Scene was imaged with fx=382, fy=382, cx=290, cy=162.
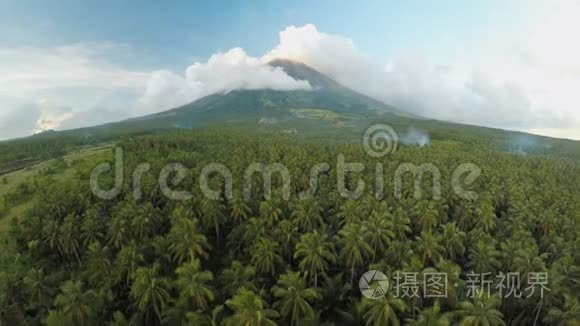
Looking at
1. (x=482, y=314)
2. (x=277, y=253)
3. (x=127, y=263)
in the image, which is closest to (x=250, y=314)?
(x=482, y=314)

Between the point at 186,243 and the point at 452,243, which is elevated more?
the point at 186,243

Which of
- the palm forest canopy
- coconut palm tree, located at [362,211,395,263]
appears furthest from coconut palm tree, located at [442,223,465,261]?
coconut palm tree, located at [362,211,395,263]

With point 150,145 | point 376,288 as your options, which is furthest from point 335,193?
point 150,145

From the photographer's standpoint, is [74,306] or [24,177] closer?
[74,306]

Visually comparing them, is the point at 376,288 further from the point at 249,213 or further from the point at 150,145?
the point at 150,145

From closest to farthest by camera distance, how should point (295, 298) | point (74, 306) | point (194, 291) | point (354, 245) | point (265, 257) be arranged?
point (74, 306) → point (295, 298) → point (194, 291) → point (354, 245) → point (265, 257)

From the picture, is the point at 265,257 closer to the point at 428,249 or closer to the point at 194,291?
the point at 194,291

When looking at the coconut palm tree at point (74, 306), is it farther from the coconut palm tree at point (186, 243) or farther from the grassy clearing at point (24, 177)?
the grassy clearing at point (24, 177)

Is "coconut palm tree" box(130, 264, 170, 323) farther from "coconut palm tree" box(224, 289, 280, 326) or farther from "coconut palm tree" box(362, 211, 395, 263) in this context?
"coconut palm tree" box(362, 211, 395, 263)
